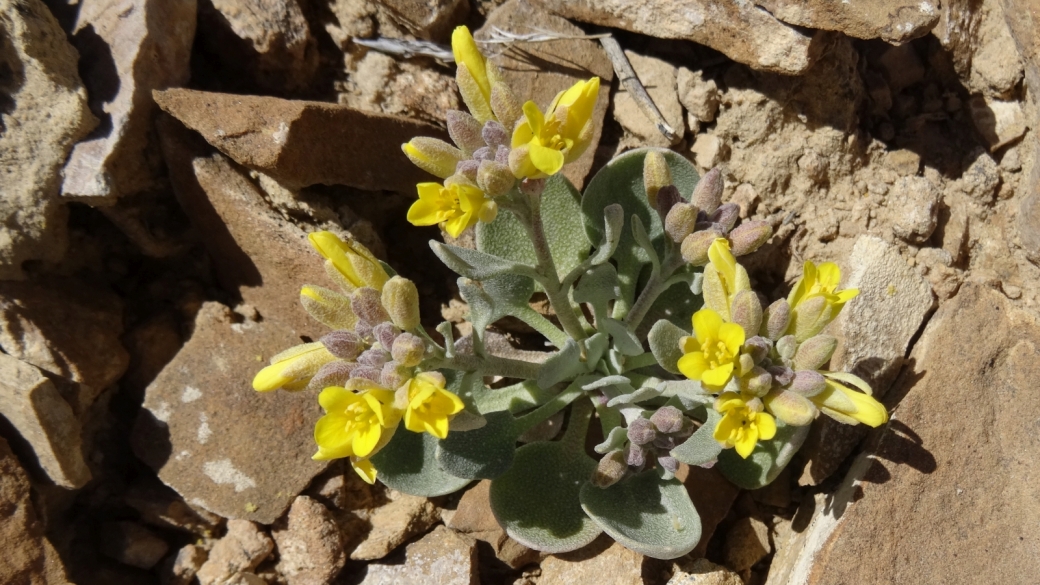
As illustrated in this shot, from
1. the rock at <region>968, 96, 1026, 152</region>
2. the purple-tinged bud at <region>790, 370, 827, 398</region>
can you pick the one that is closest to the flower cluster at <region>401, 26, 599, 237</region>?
the purple-tinged bud at <region>790, 370, 827, 398</region>

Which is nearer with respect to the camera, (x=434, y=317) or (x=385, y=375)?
(x=385, y=375)

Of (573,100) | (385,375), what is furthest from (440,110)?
(385,375)

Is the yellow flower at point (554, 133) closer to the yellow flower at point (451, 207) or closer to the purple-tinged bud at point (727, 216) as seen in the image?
the yellow flower at point (451, 207)

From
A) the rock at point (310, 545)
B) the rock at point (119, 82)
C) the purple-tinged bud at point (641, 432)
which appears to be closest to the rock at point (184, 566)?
the rock at point (310, 545)

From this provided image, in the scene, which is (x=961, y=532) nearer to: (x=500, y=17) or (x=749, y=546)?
(x=749, y=546)

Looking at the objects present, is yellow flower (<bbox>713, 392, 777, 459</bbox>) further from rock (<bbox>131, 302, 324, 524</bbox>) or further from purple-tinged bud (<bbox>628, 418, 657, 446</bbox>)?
rock (<bbox>131, 302, 324, 524</bbox>)

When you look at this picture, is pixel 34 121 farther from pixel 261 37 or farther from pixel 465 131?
pixel 465 131
